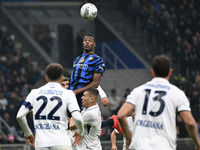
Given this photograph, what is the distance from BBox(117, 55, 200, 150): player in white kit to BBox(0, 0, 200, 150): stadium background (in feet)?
40.6

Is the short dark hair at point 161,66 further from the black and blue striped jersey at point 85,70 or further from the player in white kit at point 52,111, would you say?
the black and blue striped jersey at point 85,70

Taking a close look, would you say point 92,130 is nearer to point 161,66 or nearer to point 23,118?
point 23,118

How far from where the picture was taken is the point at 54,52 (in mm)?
21953

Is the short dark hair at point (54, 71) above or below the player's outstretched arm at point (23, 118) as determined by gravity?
above

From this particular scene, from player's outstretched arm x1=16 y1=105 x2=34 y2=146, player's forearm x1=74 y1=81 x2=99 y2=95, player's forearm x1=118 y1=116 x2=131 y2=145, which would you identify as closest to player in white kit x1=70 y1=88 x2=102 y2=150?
player's forearm x1=74 y1=81 x2=99 y2=95

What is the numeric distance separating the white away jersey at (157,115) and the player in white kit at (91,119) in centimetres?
249

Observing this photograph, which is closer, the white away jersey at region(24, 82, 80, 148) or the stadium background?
the white away jersey at region(24, 82, 80, 148)

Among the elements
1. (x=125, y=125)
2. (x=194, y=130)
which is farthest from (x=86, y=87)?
(x=194, y=130)

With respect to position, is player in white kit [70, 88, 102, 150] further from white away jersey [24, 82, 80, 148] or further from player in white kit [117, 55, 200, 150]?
player in white kit [117, 55, 200, 150]

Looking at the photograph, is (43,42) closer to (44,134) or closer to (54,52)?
(54,52)

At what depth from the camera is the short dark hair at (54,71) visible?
6.50 m

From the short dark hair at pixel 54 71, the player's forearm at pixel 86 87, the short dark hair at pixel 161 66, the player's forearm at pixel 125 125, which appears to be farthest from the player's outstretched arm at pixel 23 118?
the player's forearm at pixel 86 87

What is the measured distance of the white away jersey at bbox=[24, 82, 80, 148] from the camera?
21.1 feet

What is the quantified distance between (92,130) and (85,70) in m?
1.00
